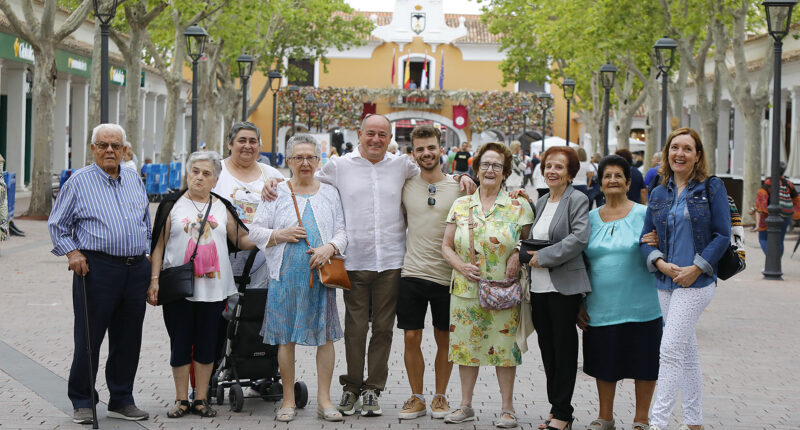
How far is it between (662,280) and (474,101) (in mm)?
55334

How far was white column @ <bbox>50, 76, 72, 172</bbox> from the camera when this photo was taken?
31.3 meters

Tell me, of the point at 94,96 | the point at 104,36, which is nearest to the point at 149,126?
the point at 94,96

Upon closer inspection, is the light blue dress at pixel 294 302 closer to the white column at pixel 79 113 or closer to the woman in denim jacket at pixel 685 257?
the woman in denim jacket at pixel 685 257

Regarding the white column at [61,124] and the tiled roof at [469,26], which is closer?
the white column at [61,124]

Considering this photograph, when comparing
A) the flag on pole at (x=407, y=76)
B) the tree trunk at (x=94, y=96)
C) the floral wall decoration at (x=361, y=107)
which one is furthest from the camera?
the flag on pole at (x=407, y=76)

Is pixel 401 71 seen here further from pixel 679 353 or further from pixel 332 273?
pixel 679 353

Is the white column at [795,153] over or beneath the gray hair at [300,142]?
over

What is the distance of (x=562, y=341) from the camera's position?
19.6ft

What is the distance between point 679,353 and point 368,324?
6.21 ft

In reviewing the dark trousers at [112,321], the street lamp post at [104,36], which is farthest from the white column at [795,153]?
the dark trousers at [112,321]

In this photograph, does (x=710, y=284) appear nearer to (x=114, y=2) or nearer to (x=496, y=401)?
(x=496, y=401)

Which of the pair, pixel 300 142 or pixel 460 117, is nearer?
pixel 300 142

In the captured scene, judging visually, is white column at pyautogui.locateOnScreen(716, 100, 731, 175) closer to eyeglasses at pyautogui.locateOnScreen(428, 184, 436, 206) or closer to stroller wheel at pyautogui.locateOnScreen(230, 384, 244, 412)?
eyeglasses at pyautogui.locateOnScreen(428, 184, 436, 206)

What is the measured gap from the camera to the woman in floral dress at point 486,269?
6.13m
